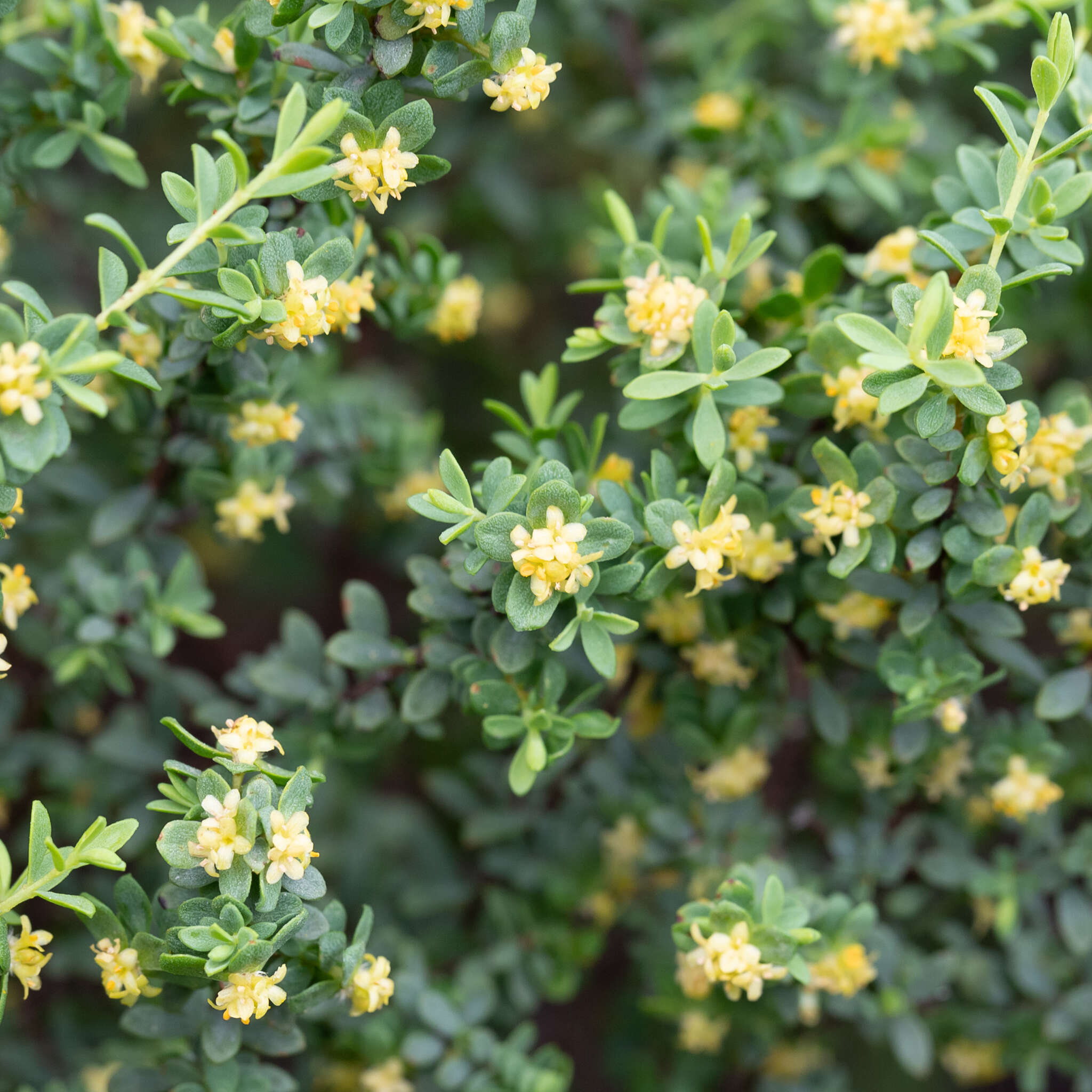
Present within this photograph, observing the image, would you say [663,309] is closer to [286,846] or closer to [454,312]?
[454,312]

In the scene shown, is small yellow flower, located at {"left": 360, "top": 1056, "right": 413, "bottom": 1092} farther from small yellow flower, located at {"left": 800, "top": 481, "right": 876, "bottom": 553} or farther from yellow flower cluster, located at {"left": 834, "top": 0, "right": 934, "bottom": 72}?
yellow flower cluster, located at {"left": 834, "top": 0, "right": 934, "bottom": 72}

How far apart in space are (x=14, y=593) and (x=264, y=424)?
0.26 meters

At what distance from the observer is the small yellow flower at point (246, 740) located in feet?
2.57

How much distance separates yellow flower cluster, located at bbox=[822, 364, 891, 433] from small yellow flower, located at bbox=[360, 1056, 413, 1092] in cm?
77

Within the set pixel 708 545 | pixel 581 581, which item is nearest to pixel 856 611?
pixel 708 545

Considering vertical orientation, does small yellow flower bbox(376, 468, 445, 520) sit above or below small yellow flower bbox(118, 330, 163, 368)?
below

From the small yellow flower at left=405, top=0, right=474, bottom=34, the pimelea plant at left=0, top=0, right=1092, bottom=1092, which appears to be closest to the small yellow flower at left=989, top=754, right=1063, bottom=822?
the pimelea plant at left=0, top=0, right=1092, bottom=1092

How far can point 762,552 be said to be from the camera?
963 millimetres

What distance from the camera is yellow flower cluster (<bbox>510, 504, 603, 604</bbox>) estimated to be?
0.78m

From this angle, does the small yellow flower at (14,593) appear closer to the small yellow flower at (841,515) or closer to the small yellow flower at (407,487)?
the small yellow flower at (407,487)

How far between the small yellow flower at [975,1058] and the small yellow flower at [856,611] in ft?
2.11

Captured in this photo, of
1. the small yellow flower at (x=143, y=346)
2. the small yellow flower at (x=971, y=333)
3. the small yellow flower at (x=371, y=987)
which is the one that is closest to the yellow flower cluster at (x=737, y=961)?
the small yellow flower at (x=371, y=987)

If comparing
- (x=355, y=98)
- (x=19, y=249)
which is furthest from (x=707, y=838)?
(x=19, y=249)

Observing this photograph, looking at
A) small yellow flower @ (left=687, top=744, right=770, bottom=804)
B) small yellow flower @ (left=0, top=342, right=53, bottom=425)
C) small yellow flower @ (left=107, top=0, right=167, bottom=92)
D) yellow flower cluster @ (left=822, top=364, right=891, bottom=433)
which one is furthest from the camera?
small yellow flower @ (left=687, top=744, right=770, bottom=804)
